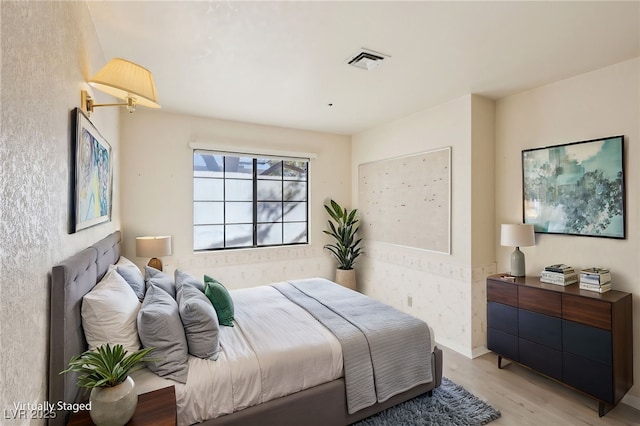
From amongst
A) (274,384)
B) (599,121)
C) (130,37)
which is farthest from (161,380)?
(599,121)

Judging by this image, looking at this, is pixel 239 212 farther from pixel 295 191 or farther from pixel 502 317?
pixel 502 317

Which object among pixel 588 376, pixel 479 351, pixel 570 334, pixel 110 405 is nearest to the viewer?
pixel 110 405

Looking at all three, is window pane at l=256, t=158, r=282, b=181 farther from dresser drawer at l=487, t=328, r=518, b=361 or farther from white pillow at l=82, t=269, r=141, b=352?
dresser drawer at l=487, t=328, r=518, b=361

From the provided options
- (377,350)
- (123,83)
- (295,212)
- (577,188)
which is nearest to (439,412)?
(377,350)

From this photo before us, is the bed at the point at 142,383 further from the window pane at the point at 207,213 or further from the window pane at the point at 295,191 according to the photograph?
the window pane at the point at 295,191

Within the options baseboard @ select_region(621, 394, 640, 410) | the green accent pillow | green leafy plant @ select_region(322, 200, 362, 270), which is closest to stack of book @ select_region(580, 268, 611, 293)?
baseboard @ select_region(621, 394, 640, 410)

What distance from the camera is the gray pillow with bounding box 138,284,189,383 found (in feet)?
5.41

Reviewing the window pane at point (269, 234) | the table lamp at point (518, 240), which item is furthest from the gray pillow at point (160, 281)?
the table lamp at point (518, 240)

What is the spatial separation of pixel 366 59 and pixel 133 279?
7.81 ft

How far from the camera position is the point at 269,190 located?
4520 mm

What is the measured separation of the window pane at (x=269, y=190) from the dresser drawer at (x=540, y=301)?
319cm

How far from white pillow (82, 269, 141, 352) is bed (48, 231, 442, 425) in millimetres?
34

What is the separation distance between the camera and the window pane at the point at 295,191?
4652mm

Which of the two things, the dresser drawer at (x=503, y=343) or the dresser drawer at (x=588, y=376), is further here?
the dresser drawer at (x=503, y=343)
